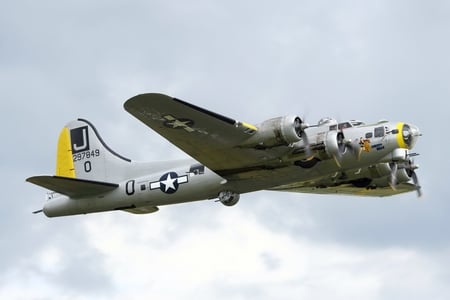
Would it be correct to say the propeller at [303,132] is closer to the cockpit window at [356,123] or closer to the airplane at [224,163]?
the airplane at [224,163]

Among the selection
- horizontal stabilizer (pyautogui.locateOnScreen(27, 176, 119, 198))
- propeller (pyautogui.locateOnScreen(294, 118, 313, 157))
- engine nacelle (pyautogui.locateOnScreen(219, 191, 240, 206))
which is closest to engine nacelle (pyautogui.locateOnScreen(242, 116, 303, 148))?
propeller (pyautogui.locateOnScreen(294, 118, 313, 157))

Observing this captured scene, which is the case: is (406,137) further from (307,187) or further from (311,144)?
(307,187)

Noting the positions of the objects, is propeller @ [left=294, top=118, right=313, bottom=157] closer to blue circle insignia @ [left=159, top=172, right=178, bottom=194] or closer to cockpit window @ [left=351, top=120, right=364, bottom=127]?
cockpit window @ [left=351, top=120, right=364, bottom=127]

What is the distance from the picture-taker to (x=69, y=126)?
43.5 m

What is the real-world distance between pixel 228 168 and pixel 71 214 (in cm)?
693

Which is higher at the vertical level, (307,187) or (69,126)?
(69,126)

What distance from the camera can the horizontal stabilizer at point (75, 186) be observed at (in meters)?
37.9

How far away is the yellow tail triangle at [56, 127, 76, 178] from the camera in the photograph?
1671 inches

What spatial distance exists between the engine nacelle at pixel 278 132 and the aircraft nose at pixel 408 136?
145 inches

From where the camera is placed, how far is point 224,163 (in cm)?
3650

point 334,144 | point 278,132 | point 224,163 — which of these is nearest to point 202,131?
point 224,163

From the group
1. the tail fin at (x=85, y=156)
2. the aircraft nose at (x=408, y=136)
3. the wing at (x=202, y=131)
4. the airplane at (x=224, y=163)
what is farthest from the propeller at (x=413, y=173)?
the tail fin at (x=85, y=156)

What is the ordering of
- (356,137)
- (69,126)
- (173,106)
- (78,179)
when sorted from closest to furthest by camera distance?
1. (173,106)
2. (356,137)
3. (78,179)
4. (69,126)

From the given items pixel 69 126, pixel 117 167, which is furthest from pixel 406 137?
pixel 69 126
